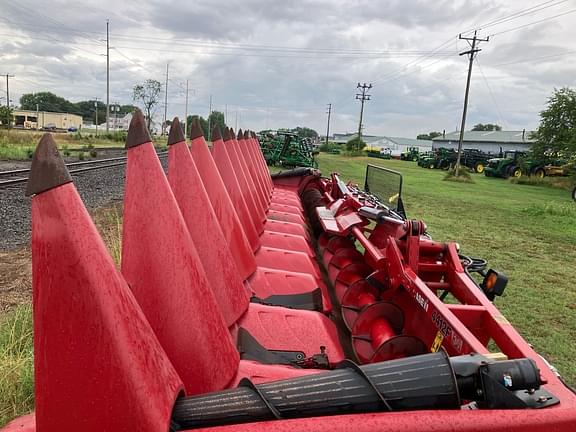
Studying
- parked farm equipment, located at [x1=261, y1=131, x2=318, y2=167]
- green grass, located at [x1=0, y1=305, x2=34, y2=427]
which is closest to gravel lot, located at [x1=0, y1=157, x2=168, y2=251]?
green grass, located at [x1=0, y1=305, x2=34, y2=427]

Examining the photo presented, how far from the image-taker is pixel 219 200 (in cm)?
289

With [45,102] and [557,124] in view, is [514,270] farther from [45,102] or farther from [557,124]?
[45,102]

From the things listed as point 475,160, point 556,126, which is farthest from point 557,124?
point 475,160

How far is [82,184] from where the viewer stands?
38.2ft

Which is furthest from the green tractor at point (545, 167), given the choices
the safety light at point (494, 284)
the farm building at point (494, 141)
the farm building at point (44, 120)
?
the farm building at point (44, 120)

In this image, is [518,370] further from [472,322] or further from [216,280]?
[216,280]

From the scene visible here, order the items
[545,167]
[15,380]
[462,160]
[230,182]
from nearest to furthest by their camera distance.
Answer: [15,380] < [230,182] < [545,167] < [462,160]

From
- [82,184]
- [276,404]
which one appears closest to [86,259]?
[276,404]

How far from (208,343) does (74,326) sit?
595mm

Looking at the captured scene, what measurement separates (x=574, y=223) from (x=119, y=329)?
13678 millimetres

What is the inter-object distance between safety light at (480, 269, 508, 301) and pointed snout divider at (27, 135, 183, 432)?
2157mm

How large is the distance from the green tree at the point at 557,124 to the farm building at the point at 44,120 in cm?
6560

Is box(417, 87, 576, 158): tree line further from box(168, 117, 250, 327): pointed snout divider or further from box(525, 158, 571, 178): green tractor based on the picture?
box(168, 117, 250, 327): pointed snout divider

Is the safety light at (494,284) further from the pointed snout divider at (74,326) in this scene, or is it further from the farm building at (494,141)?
the farm building at (494,141)
